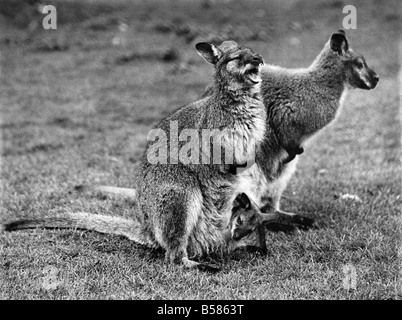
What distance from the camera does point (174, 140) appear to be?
15.8 ft

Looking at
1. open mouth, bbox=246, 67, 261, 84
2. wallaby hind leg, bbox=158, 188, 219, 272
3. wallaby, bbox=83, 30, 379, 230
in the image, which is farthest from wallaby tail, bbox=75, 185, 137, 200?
open mouth, bbox=246, 67, 261, 84

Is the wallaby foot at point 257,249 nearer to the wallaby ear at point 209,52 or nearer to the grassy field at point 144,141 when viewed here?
the grassy field at point 144,141

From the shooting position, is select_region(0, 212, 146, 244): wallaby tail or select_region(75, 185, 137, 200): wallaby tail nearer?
select_region(0, 212, 146, 244): wallaby tail

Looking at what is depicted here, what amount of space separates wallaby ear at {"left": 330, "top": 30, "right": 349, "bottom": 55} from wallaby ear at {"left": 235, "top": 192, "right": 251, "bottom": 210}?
1933 mm

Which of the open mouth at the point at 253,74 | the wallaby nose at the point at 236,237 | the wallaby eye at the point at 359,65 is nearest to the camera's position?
the open mouth at the point at 253,74

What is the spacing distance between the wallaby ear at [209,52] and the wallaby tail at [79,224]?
1.55 metres

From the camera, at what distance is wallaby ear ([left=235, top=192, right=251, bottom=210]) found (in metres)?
4.92

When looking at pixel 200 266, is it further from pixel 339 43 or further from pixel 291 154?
pixel 339 43

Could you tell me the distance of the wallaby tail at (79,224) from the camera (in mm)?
5027

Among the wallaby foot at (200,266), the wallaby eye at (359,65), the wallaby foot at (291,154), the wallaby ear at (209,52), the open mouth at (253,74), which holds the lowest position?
the wallaby foot at (200,266)

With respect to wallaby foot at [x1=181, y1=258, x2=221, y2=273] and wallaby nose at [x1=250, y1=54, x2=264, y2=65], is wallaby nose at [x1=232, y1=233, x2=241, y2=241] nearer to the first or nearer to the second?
wallaby foot at [x1=181, y1=258, x2=221, y2=273]

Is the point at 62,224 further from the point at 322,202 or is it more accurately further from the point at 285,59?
the point at 285,59

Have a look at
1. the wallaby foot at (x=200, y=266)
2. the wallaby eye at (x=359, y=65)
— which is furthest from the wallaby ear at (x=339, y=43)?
the wallaby foot at (x=200, y=266)

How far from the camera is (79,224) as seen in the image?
507 cm
